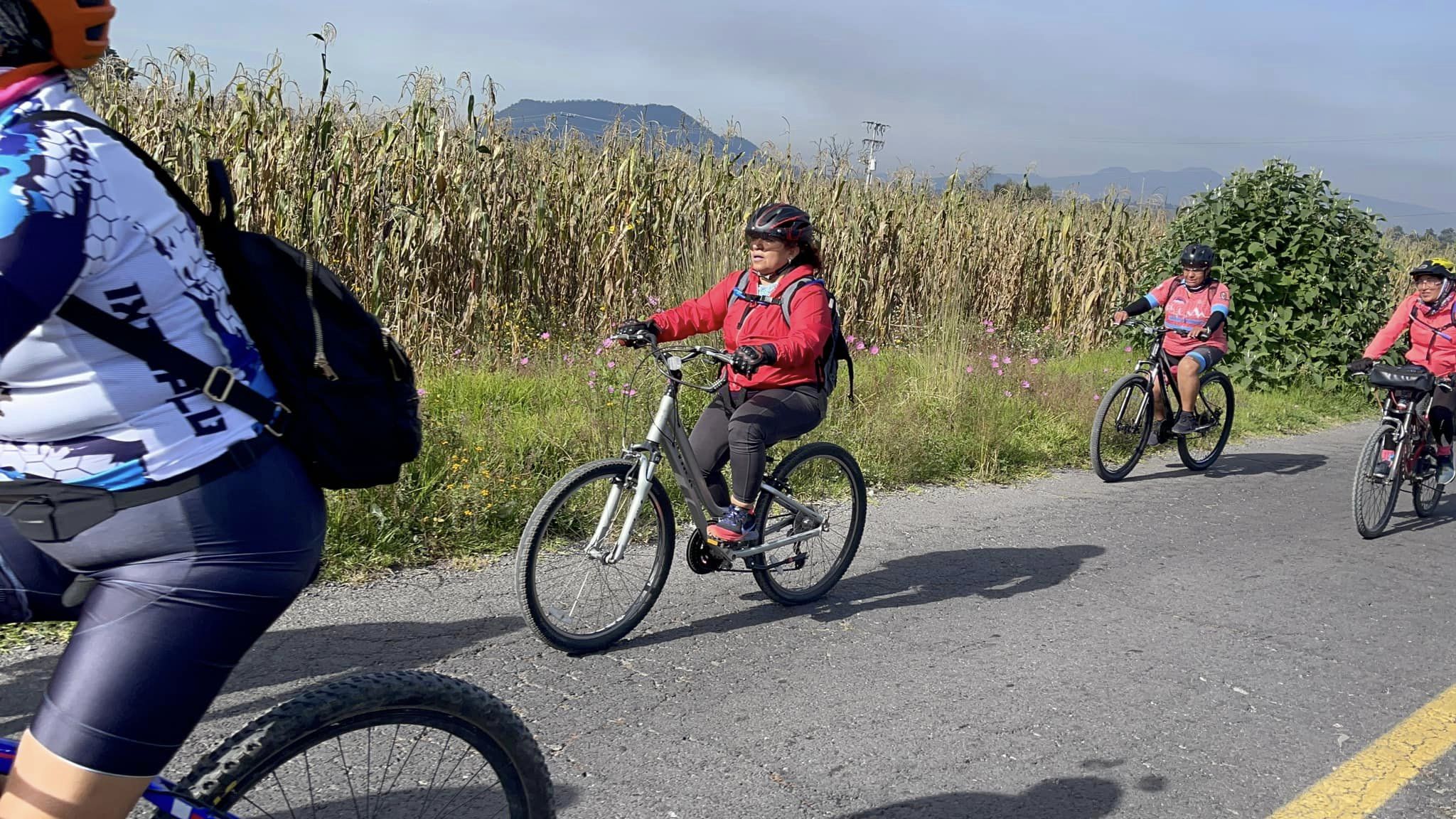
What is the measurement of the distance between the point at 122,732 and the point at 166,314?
0.61m

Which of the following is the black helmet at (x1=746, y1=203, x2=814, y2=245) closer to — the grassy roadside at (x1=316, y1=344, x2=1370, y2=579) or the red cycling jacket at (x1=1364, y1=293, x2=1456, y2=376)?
the grassy roadside at (x1=316, y1=344, x2=1370, y2=579)

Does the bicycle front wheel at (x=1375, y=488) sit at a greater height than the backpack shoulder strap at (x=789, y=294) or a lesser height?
Answer: lesser

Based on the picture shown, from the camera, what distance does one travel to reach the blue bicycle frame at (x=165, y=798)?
181 cm

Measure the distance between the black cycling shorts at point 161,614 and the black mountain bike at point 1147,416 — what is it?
26.4 ft

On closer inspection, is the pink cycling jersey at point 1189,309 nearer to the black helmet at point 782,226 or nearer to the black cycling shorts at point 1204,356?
the black cycling shorts at point 1204,356

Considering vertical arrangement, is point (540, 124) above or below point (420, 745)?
above

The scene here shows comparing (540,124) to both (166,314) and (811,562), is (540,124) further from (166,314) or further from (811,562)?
(166,314)

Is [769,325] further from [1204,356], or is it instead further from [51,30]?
[1204,356]

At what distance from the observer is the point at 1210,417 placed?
988 centimetres

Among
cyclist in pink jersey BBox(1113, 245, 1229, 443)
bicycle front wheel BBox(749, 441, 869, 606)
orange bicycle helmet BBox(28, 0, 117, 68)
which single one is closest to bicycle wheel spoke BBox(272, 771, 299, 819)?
orange bicycle helmet BBox(28, 0, 117, 68)

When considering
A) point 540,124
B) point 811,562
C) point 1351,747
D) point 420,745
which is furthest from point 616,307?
point 420,745

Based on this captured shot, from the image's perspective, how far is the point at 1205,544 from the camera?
7.07 m

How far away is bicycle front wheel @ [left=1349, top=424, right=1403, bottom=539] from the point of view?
7.50 m

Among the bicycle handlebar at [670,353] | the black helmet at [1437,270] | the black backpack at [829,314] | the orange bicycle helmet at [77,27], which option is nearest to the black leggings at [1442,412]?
the black helmet at [1437,270]
